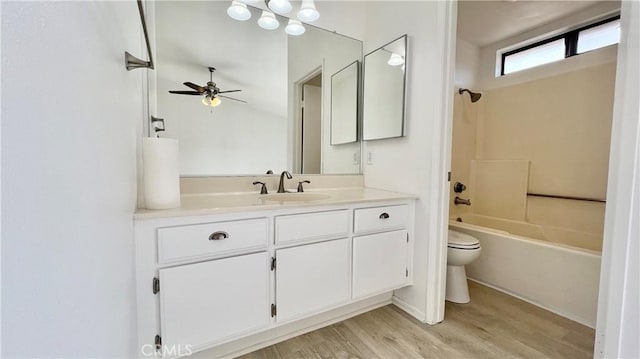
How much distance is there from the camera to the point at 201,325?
3.80 feet

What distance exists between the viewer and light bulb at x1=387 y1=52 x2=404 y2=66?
6.04 ft

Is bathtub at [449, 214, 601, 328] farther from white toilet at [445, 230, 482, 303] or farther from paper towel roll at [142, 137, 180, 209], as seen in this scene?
paper towel roll at [142, 137, 180, 209]

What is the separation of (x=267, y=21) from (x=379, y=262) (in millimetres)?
1781

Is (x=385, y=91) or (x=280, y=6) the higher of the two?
(x=280, y=6)

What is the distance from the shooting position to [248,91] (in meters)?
1.78

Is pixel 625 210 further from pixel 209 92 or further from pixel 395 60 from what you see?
pixel 209 92

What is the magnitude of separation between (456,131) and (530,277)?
1574 mm

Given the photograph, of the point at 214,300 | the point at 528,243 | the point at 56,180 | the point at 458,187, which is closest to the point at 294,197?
the point at 214,300

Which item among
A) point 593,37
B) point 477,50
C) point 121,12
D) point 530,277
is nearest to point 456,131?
point 477,50

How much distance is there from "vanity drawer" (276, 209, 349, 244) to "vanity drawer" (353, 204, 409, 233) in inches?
3.4

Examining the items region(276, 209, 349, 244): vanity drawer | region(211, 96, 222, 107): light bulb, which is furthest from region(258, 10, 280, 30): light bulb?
region(276, 209, 349, 244): vanity drawer

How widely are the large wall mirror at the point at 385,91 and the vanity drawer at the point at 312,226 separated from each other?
80 cm

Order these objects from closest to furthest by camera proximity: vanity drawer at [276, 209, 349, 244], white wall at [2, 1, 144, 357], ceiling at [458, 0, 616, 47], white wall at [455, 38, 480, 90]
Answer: white wall at [2, 1, 144, 357] < vanity drawer at [276, 209, 349, 244] < ceiling at [458, 0, 616, 47] < white wall at [455, 38, 480, 90]

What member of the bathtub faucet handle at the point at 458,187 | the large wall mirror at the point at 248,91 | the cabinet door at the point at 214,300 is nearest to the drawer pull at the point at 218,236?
the cabinet door at the point at 214,300
